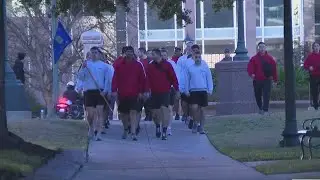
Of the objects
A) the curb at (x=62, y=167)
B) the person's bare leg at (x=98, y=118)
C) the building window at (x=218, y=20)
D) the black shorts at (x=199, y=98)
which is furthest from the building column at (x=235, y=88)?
the building window at (x=218, y=20)

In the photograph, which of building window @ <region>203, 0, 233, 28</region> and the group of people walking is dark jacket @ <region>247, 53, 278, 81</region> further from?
building window @ <region>203, 0, 233, 28</region>

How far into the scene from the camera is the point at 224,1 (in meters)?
15.8

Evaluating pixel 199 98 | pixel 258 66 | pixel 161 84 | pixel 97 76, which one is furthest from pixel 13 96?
pixel 258 66

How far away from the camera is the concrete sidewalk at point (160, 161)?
1106 cm

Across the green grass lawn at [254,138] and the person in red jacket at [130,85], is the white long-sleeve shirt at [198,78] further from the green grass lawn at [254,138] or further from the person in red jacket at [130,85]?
the person in red jacket at [130,85]

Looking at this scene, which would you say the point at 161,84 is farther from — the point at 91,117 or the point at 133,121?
the point at 91,117

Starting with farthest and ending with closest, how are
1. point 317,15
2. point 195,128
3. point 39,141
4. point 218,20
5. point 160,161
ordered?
point 317,15, point 218,20, point 195,128, point 39,141, point 160,161

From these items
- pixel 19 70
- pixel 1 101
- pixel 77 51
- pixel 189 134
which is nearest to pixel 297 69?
pixel 77 51

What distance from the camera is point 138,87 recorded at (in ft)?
51.0

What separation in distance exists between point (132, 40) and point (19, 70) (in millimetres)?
16719

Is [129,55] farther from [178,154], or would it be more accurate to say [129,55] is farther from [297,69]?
[297,69]

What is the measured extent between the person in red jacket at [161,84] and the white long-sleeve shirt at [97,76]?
0.86m

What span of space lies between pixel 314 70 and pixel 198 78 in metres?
4.12

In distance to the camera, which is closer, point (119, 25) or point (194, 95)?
point (194, 95)
